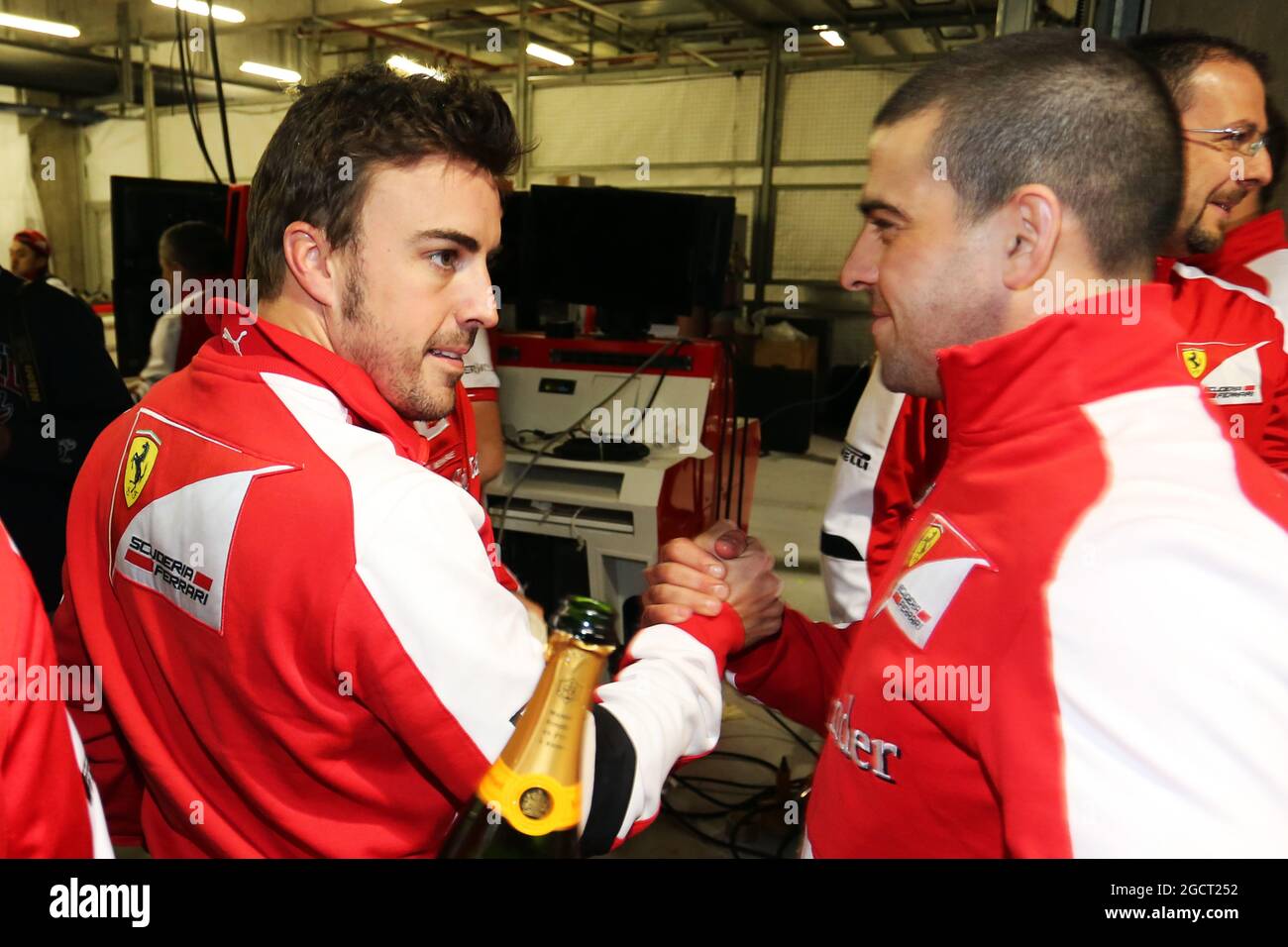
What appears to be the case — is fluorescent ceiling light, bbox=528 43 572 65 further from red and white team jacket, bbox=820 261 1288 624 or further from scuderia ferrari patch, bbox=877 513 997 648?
scuderia ferrari patch, bbox=877 513 997 648

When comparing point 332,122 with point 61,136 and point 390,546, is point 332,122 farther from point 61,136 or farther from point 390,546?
point 61,136

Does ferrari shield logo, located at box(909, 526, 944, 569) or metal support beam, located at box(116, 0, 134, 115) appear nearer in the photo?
ferrari shield logo, located at box(909, 526, 944, 569)

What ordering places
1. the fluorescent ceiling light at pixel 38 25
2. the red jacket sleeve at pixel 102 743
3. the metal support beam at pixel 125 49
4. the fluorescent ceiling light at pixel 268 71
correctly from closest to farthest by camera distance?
the red jacket sleeve at pixel 102 743, the fluorescent ceiling light at pixel 38 25, the metal support beam at pixel 125 49, the fluorescent ceiling light at pixel 268 71

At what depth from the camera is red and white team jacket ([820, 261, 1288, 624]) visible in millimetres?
1839

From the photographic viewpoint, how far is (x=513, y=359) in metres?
3.47

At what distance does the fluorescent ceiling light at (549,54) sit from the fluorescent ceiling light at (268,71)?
285 centimetres

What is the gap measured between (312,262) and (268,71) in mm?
11379

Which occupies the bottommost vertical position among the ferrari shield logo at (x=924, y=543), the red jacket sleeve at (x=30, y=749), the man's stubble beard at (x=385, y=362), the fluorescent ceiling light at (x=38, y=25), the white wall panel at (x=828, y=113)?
the red jacket sleeve at (x=30, y=749)

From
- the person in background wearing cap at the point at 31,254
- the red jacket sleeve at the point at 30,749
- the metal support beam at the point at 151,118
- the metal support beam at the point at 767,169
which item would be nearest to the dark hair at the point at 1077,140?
the red jacket sleeve at the point at 30,749

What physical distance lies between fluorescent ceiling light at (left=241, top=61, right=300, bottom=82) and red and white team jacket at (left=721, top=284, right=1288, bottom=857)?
11209 millimetres

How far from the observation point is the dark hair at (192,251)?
3.65m
